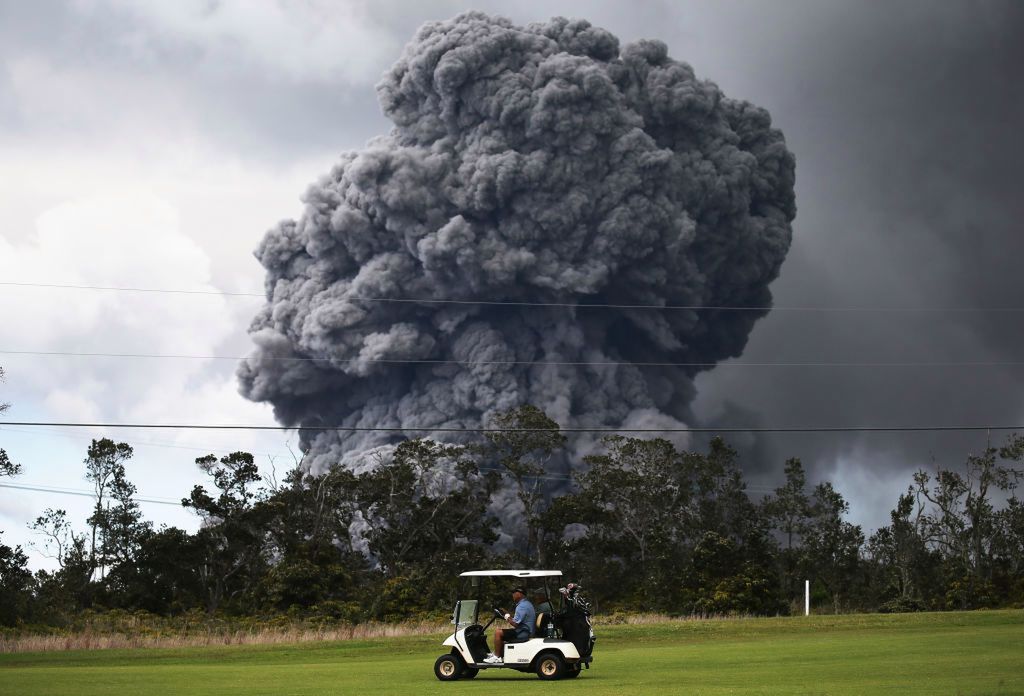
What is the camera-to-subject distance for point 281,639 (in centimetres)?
3600

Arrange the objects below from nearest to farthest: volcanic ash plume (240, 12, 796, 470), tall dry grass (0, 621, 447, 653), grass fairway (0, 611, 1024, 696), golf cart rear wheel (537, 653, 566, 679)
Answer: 1. grass fairway (0, 611, 1024, 696)
2. golf cart rear wheel (537, 653, 566, 679)
3. tall dry grass (0, 621, 447, 653)
4. volcanic ash plume (240, 12, 796, 470)

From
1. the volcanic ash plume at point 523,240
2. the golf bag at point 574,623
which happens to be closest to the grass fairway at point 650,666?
the golf bag at point 574,623

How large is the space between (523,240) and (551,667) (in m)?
57.4

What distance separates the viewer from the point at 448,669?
19.7 metres

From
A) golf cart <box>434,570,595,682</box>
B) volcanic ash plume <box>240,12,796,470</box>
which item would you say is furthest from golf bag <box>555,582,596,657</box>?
volcanic ash plume <box>240,12,796,470</box>

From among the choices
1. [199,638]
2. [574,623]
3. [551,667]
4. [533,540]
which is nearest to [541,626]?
[574,623]

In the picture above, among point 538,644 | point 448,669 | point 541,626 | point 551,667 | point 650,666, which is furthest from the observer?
point 650,666

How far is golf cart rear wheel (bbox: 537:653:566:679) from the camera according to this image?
1903 cm

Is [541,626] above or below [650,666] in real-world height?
above

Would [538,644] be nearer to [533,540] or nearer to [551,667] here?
[551,667]

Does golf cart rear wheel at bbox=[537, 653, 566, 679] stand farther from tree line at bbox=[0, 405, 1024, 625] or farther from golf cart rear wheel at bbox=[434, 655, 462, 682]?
tree line at bbox=[0, 405, 1024, 625]

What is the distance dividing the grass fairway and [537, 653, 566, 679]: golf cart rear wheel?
0.45m

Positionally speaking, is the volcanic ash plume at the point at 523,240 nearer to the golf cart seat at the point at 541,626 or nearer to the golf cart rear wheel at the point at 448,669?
the golf cart rear wheel at the point at 448,669

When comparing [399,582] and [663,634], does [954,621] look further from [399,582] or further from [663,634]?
[399,582]
